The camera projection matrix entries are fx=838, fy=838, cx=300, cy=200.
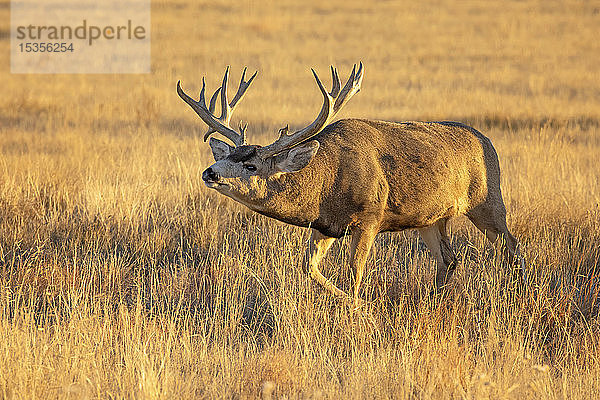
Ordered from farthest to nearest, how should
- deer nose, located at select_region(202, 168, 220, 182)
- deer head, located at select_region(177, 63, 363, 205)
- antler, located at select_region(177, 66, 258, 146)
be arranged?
1. antler, located at select_region(177, 66, 258, 146)
2. deer head, located at select_region(177, 63, 363, 205)
3. deer nose, located at select_region(202, 168, 220, 182)

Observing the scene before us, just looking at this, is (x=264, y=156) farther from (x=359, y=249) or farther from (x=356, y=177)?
(x=359, y=249)

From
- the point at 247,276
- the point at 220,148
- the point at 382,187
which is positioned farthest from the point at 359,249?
the point at 220,148

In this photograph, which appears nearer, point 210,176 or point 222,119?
point 210,176

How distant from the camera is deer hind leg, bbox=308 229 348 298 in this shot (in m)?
5.99

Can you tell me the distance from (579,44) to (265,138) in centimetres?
1478

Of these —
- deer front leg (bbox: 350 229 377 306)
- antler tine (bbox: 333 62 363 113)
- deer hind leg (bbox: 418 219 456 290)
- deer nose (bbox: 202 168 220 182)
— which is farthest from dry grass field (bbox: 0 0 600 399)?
antler tine (bbox: 333 62 363 113)

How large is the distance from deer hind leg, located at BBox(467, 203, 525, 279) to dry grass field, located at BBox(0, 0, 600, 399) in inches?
6.1

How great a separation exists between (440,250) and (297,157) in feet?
5.98

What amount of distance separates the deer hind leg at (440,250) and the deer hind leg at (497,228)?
0.32m

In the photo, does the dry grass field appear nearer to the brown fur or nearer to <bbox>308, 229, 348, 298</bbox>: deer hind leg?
<bbox>308, 229, 348, 298</bbox>: deer hind leg

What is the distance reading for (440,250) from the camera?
6.84 m

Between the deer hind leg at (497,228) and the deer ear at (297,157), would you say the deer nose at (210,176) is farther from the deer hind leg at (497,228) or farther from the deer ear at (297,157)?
the deer hind leg at (497,228)

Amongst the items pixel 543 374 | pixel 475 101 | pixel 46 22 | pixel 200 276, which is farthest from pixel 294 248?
pixel 46 22

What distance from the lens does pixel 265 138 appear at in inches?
479
